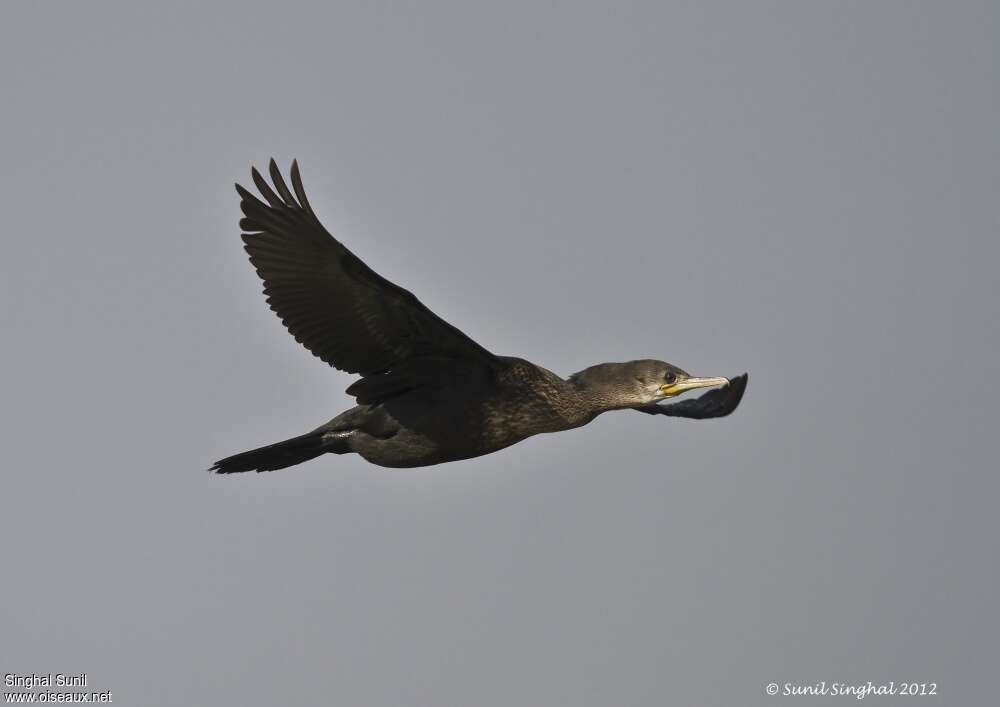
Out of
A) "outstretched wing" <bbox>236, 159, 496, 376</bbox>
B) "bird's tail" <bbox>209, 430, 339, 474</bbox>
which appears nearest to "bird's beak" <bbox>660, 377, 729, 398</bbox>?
"outstretched wing" <bbox>236, 159, 496, 376</bbox>

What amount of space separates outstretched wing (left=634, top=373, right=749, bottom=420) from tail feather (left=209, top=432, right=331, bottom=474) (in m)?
3.18

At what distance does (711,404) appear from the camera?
14.7m

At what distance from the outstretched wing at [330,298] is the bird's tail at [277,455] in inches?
26.5

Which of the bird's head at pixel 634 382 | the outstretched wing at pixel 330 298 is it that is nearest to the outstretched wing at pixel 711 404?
the bird's head at pixel 634 382

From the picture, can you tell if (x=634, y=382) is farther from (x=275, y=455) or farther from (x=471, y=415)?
(x=275, y=455)

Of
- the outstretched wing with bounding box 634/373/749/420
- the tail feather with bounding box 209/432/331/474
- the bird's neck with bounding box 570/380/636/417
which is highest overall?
the outstretched wing with bounding box 634/373/749/420

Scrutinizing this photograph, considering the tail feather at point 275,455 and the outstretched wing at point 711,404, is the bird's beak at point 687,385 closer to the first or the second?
the outstretched wing at point 711,404

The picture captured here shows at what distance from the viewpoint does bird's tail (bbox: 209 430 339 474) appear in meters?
12.5

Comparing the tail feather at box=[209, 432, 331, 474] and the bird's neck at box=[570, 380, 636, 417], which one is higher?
the bird's neck at box=[570, 380, 636, 417]

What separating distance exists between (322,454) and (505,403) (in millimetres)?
1640

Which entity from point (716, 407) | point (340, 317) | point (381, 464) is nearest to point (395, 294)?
point (340, 317)

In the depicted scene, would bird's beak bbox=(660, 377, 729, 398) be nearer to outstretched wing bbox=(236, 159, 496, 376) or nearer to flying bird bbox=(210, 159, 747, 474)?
flying bird bbox=(210, 159, 747, 474)

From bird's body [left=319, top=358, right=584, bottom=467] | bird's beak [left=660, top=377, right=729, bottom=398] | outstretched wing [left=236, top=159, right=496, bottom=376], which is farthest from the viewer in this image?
bird's body [left=319, top=358, right=584, bottom=467]

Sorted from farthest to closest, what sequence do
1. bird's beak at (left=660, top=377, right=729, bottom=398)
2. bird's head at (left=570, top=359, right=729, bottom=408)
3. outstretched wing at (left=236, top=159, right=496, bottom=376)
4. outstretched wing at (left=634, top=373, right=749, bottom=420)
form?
outstretched wing at (left=634, top=373, right=749, bottom=420)
bird's head at (left=570, top=359, right=729, bottom=408)
bird's beak at (left=660, top=377, right=729, bottom=398)
outstretched wing at (left=236, top=159, right=496, bottom=376)
